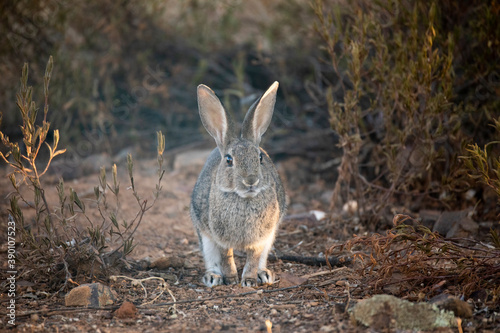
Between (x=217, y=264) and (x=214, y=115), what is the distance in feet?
4.11

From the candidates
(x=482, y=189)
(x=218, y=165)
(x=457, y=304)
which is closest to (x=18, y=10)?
(x=218, y=165)

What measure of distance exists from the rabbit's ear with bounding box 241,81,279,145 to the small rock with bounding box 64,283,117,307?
5.37 feet

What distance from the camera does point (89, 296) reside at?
12.7ft

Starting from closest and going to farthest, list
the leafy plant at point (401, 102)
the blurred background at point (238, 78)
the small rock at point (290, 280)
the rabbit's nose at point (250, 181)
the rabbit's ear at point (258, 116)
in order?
the rabbit's nose at point (250, 181), the small rock at point (290, 280), the rabbit's ear at point (258, 116), the leafy plant at point (401, 102), the blurred background at point (238, 78)

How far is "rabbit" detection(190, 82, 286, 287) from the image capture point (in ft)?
14.2

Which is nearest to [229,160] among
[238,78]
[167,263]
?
[167,263]

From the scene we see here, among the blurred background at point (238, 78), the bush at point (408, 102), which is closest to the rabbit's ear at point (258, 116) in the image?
the bush at point (408, 102)

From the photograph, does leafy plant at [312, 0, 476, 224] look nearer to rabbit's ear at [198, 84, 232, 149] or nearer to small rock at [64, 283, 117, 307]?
rabbit's ear at [198, 84, 232, 149]

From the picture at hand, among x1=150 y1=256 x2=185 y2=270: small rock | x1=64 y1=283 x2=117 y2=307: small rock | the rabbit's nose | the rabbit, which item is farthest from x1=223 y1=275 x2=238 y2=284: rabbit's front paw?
x1=64 y1=283 x2=117 y2=307: small rock

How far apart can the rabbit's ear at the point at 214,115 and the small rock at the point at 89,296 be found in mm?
1514

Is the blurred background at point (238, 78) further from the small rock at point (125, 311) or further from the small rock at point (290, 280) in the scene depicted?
the small rock at point (125, 311)

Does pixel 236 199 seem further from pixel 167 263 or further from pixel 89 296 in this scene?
pixel 89 296

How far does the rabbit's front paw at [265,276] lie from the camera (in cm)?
451

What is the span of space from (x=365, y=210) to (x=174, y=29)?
4.69 meters
